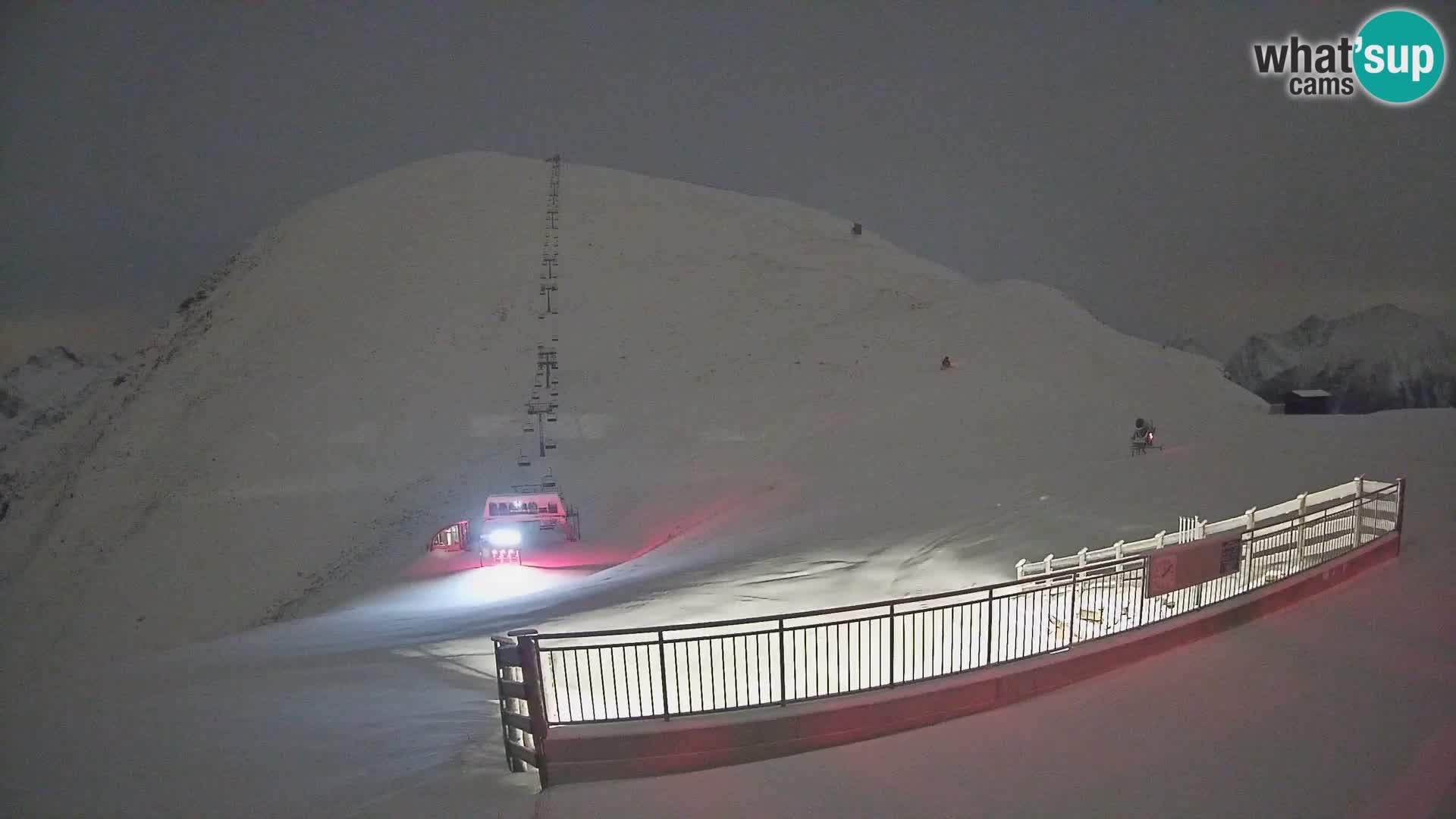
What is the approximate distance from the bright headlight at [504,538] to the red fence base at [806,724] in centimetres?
1560

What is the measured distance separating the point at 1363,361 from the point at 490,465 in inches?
2296

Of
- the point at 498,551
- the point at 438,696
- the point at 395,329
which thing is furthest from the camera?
the point at 395,329

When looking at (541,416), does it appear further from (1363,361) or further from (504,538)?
(1363,361)

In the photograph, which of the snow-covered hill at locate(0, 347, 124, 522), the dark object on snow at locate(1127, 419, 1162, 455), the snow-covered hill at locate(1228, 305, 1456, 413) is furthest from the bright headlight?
the snow-covered hill at locate(1228, 305, 1456, 413)

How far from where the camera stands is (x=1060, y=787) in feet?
18.9

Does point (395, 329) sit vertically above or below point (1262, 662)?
above

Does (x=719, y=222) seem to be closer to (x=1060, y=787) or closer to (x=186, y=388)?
(x=186, y=388)

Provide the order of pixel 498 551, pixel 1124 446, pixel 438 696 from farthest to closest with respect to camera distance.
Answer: pixel 1124 446, pixel 498 551, pixel 438 696

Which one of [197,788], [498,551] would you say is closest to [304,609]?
[498,551]

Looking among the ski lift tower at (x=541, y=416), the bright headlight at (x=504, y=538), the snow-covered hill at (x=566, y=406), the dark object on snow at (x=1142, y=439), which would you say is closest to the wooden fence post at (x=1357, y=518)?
the snow-covered hill at (x=566, y=406)

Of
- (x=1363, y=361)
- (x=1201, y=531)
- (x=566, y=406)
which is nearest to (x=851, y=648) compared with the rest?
(x=1201, y=531)

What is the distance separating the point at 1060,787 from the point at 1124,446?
22.6 metres

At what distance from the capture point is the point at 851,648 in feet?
33.1

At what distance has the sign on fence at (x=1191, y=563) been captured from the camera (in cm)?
854
